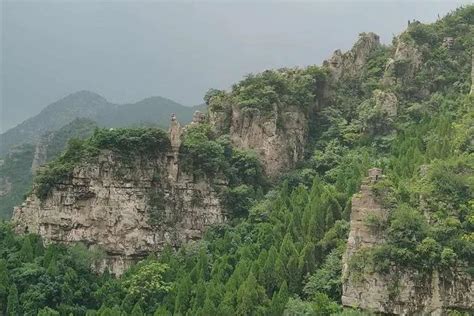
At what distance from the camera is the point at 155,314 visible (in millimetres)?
24750

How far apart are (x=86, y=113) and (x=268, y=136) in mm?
87384

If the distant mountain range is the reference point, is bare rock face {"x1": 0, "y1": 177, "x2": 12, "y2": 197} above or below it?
below

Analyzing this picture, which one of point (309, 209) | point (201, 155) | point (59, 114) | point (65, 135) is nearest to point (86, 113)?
point (59, 114)

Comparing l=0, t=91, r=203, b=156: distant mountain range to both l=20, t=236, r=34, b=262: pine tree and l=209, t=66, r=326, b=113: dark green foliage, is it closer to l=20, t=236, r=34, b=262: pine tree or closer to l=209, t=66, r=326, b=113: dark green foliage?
l=209, t=66, r=326, b=113: dark green foliage

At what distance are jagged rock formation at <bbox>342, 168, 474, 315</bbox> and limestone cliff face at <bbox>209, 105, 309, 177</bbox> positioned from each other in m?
13.3

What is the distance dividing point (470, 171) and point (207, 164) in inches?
564

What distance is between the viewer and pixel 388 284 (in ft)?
72.9

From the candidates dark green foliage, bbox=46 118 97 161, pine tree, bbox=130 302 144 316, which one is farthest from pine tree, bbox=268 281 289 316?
dark green foliage, bbox=46 118 97 161

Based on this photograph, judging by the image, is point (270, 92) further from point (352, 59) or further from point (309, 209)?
point (309, 209)

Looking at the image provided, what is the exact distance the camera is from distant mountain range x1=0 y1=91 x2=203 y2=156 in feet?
347

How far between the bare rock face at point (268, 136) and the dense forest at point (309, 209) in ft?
2.21

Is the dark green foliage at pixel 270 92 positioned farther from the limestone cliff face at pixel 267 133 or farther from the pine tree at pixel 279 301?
the pine tree at pixel 279 301

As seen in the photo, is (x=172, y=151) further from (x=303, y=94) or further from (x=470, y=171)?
(x=470, y=171)

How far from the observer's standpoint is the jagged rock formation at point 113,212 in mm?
31906
